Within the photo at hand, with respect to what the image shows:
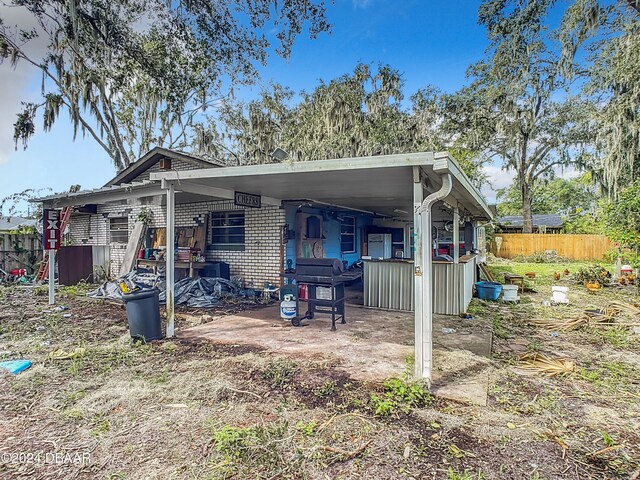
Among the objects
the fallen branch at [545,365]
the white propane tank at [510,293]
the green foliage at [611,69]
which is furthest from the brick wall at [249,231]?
the green foliage at [611,69]

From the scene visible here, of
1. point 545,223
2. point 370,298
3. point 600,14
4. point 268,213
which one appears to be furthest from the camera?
point 545,223

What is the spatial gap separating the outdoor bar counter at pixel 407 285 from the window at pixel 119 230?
7923mm

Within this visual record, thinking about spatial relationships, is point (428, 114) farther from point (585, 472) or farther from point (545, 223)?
point (585, 472)

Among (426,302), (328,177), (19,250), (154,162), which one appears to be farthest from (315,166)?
(19,250)

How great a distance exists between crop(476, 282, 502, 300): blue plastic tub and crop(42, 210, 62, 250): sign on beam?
1013 centimetres

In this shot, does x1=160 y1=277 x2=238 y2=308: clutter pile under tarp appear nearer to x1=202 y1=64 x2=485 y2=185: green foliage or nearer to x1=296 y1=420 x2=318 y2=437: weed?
x1=296 y1=420 x2=318 y2=437: weed

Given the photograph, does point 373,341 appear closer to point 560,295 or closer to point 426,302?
point 426,302

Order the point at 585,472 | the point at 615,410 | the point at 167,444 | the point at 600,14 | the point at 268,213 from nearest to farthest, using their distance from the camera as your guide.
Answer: the point at 585,472, the point at 167,444, the point at 615,410, the point at 268,213, the point at 600,14

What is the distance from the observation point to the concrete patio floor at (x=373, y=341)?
394 cm

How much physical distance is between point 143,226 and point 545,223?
94.2 ft

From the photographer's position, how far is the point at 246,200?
21.7 ft

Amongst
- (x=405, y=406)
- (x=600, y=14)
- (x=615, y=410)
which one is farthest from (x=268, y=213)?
(x=600, y=14)

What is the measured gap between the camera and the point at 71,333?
5660 mm

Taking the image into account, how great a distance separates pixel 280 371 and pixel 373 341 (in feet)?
5.57
